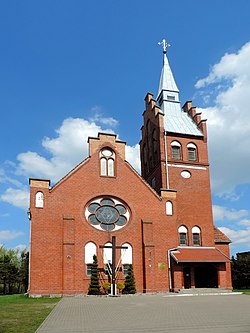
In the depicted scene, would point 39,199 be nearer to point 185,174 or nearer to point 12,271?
point 185,174

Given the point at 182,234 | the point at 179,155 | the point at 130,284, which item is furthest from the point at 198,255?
the point at 179,155

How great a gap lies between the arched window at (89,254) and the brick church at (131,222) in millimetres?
45

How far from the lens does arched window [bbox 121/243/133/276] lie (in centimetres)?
2988

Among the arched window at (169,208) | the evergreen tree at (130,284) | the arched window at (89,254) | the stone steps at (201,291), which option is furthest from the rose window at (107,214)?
the stone steps at (201,291)

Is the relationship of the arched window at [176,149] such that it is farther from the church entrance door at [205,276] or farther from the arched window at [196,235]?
the church entrance door at [205,276]

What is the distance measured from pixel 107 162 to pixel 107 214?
4.48 metres

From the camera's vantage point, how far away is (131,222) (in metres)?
31.0

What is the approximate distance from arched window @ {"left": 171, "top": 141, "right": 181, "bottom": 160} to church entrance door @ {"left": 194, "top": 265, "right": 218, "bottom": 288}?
10603 millimetres

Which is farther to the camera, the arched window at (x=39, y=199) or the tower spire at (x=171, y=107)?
the tower spire at (x=171, y=107)

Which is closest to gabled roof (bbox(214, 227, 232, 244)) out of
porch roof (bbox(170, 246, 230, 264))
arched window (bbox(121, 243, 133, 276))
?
porch roof (bbox(170, 246, 230, 264))

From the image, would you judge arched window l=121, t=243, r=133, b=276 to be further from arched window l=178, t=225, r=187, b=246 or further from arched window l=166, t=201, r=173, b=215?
arched window l=178, t=225, r=187, b=246

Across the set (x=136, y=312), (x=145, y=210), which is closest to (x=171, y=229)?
(x=145, y=210)

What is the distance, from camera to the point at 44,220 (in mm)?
28578

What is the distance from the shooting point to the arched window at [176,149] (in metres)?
36.6
